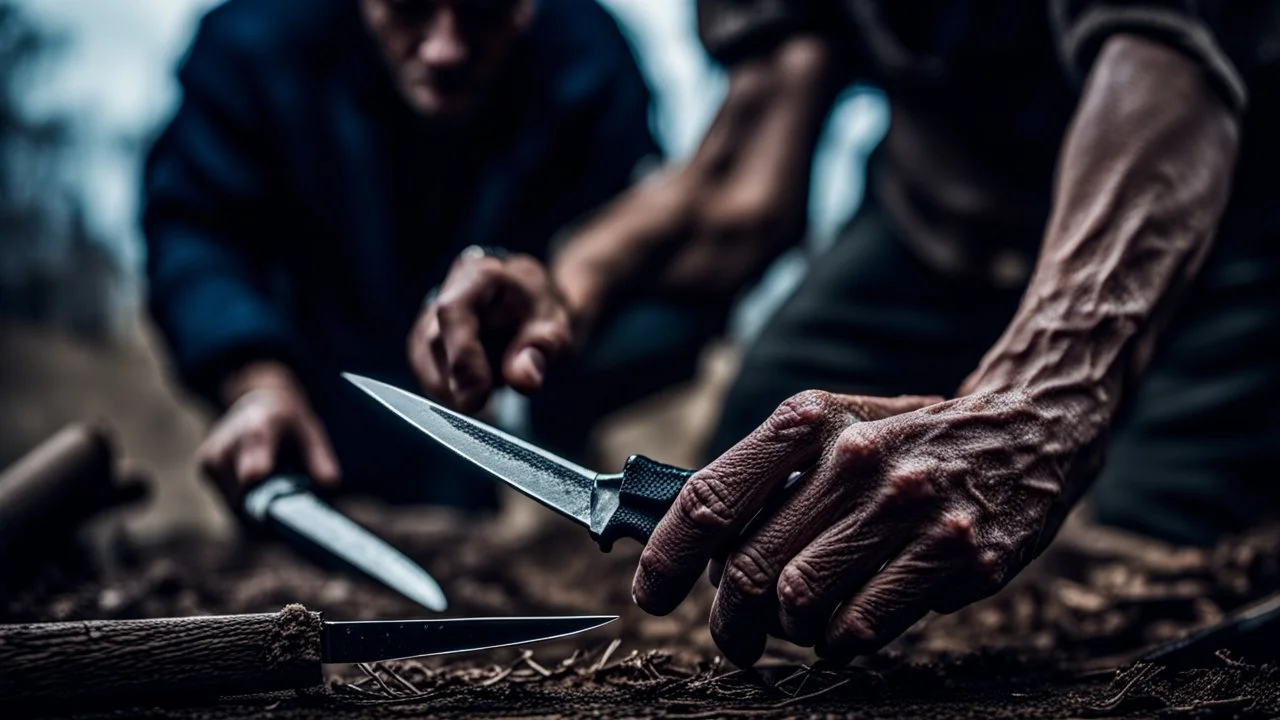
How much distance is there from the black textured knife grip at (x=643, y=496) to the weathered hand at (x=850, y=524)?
0.04m

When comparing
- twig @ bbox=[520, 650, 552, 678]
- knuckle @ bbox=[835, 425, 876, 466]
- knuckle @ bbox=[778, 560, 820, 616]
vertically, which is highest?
knuckle @ bbox=[835, 425, 876, 466]

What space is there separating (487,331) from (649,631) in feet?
2.26

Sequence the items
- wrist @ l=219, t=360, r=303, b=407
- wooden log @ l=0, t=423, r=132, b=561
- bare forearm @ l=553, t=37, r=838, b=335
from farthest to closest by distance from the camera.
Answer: bare forearm @ l=553, t=37, r=838, b=335 < wrist @ l=219, t=360, r=303, b=407 < wooden log @ l=0, t=423, r=132, b=561

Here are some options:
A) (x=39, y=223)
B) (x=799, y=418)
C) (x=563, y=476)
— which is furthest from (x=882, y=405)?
(x=39, y=223)

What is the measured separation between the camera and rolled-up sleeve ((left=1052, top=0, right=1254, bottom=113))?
1.27 meters

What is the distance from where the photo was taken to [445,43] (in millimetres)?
2137

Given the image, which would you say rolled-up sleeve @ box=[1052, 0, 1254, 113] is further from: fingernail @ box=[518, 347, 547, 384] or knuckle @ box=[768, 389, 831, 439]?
fingernail @ box=[518, 347, 547, 384]

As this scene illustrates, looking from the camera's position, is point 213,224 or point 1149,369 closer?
point 1149,369

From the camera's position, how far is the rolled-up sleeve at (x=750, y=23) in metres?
2.22

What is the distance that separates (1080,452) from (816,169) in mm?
1486

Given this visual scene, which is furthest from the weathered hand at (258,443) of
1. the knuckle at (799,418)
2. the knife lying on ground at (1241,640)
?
the knife lying on ground at (1241,640)

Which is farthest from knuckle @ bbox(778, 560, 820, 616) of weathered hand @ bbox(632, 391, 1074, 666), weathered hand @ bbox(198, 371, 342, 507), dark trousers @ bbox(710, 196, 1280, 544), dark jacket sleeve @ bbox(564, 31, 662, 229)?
dark jacket sleeve @ bbox(564, 31, 662, 229)

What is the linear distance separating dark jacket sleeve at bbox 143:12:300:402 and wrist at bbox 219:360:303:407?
0.06 ft

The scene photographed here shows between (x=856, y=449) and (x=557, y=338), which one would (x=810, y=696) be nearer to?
(x=856, y=449)
